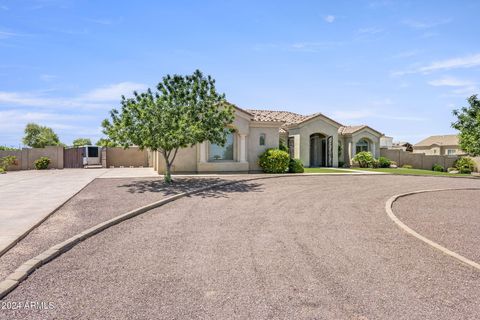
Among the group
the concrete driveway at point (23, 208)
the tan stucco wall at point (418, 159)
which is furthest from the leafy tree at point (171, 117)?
the tan stucco wall at point (418, 159)

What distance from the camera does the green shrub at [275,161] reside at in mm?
23469

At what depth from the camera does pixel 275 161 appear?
77.0 ft

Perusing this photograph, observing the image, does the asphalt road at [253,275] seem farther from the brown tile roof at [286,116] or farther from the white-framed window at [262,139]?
the brown tile roof at [286,116]

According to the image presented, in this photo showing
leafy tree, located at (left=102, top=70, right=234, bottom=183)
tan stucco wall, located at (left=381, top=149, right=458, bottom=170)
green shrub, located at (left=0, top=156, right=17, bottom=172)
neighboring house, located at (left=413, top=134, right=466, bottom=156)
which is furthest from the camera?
neighboring house, located at (left=413, top=134, right=466, bottom=156)

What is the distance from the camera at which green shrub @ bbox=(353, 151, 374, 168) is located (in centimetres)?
3366

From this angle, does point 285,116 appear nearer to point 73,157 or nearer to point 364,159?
point 364,159

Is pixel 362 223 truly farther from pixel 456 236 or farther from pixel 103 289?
pixel 103 289

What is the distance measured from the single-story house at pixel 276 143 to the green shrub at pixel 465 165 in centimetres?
838

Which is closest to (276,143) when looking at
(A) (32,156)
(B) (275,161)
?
(B) (275,161)

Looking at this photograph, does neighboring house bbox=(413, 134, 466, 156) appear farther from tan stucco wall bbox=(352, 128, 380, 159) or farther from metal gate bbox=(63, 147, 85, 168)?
metal gate bbox=(63, 147, 85, 168)

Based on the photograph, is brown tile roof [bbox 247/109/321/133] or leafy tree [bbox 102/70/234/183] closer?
leafy tree [bbox 102/70/234/183]

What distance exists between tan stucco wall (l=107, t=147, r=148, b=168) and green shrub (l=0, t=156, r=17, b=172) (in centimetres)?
828

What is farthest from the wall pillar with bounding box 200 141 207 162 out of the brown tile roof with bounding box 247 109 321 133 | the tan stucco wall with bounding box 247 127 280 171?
the brown tile roof with bounding box 247 109 321 133

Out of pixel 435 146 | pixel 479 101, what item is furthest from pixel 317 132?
pixel 435 146
